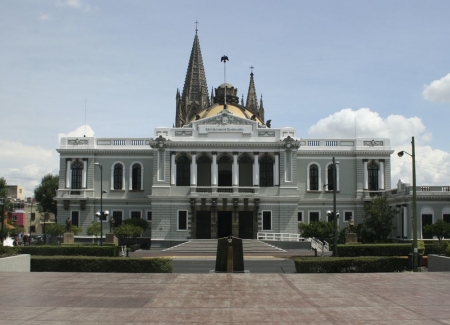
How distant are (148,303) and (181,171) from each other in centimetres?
4504

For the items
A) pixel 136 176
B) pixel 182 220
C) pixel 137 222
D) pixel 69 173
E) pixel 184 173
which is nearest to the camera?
pixel 182 220

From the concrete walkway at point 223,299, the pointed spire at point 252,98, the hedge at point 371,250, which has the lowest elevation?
the concrete walkway at point 223,299

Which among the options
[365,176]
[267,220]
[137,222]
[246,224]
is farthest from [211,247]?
[365,176]

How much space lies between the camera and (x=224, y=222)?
2413 inches

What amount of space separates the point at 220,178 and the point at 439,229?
82.2 ft

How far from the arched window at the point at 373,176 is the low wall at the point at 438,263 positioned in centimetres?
3594

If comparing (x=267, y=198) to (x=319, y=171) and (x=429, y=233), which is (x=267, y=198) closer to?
(x=319, y=171)

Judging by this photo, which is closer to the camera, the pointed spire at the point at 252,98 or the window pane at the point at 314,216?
the window pane at the point at 314,216

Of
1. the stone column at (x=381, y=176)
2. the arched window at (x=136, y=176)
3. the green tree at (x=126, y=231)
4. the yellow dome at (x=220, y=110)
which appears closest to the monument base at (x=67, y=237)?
the green tree at (x=126, y=231)

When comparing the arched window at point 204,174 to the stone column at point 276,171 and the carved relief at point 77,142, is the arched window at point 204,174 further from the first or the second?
the carved relief at point 77,142

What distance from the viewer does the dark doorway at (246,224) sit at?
200 ft

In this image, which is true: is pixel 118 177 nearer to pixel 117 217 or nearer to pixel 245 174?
pixel 117 217

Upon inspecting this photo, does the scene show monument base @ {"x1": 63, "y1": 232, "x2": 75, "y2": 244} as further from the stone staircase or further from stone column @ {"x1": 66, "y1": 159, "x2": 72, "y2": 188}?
stone column @ {"x1": 66, "y1": 159, "x2": 72, "y2": 188}

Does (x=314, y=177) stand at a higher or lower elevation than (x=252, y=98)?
lower
